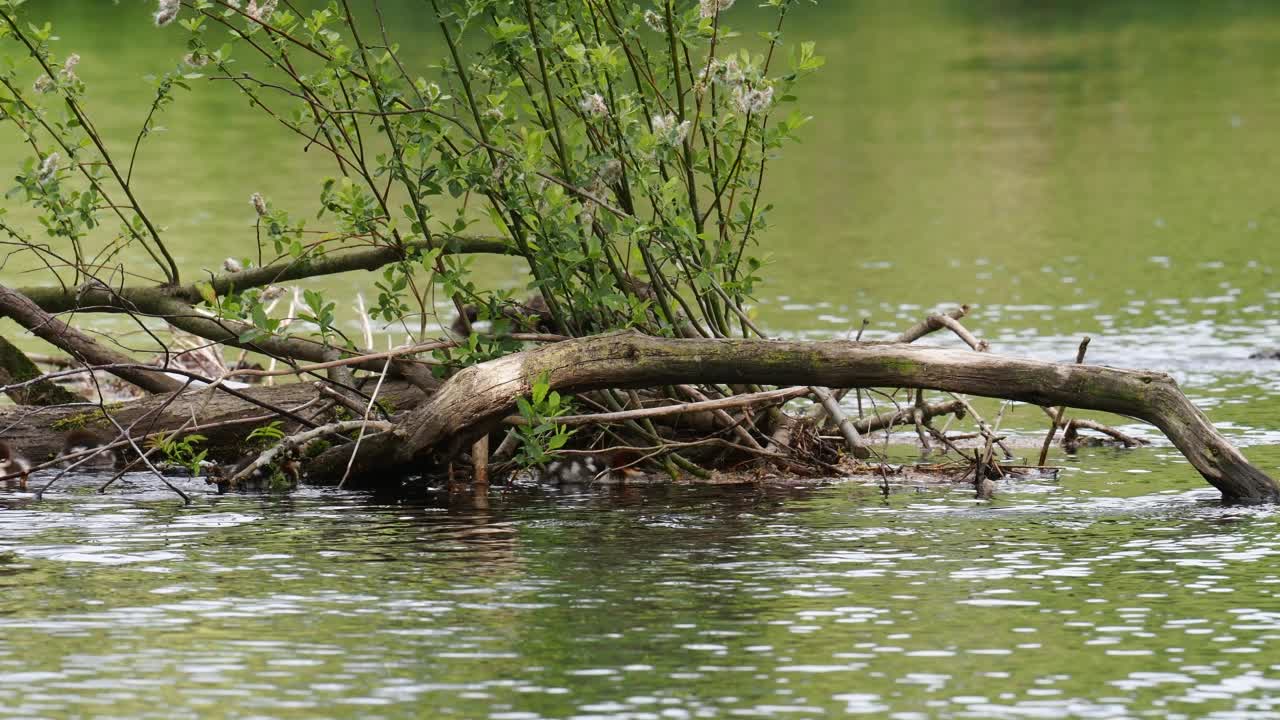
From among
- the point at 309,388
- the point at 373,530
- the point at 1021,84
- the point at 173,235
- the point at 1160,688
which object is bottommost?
the point at 1160,688

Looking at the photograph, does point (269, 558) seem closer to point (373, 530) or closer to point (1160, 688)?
point (373, 530)

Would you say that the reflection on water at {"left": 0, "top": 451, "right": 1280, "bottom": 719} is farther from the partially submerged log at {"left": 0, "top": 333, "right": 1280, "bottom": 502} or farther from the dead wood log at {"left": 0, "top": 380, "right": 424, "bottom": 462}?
the dead wood log at {"left": 0, "top": 380, "right": 424, "bottom": 462}

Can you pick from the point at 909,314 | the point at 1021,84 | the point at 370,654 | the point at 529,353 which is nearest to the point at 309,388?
the point at 529,353

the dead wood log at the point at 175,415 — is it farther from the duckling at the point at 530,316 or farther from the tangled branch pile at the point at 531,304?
the duckling at the point at 530,316

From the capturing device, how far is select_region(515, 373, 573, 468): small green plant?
1153 centimetres

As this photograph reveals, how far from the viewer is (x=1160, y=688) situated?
8.11 m

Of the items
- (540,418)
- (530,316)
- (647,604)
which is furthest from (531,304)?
(647,604)

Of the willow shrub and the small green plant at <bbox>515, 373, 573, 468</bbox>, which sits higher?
the willow shrub

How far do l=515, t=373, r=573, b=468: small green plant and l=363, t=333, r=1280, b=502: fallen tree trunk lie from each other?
119mm

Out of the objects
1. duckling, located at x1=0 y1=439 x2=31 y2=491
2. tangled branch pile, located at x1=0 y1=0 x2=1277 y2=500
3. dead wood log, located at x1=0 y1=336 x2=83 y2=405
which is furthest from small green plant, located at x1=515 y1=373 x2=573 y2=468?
dead wood log, located at x1=0 y1=336 x2=83 y2=405

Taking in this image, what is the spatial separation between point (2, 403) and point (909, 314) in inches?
319

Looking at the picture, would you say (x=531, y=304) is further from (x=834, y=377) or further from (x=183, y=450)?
(x=834, y=377)

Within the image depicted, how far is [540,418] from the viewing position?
11.6 m

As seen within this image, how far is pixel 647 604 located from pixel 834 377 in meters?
2.51
